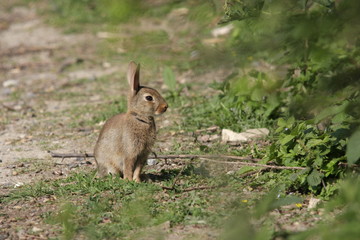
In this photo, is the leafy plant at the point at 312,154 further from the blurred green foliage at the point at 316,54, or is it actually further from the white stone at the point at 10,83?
the white stone at the point at 10,83

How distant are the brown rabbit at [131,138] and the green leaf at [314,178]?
1.34 m

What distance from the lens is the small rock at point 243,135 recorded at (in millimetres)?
5752

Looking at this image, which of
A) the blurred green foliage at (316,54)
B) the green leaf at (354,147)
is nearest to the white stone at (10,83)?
the blurred green foliage at (316,54)

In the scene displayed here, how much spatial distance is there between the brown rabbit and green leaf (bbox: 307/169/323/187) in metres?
1.34

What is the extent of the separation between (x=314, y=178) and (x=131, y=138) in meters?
1.48

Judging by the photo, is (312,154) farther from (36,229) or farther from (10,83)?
(10,83)

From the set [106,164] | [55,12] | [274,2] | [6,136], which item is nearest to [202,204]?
[106,164]

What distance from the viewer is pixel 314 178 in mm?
4102

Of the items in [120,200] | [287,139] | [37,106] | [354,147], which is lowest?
[37,106]

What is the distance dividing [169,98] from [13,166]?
2.34m

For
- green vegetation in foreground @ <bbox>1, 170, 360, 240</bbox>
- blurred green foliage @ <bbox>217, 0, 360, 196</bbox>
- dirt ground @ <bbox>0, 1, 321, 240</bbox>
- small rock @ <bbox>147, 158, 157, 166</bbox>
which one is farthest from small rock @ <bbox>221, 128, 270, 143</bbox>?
blurred green foliage @ <bbox>217, 0, 360, 196</bbox>

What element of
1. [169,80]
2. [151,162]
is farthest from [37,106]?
[151,162]

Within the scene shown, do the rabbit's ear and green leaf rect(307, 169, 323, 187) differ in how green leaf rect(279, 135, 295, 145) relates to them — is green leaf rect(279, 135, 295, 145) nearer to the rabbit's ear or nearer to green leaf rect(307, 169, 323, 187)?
green leaf rect(307, 169, 323, 187)

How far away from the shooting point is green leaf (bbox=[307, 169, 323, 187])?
407 centimetres
